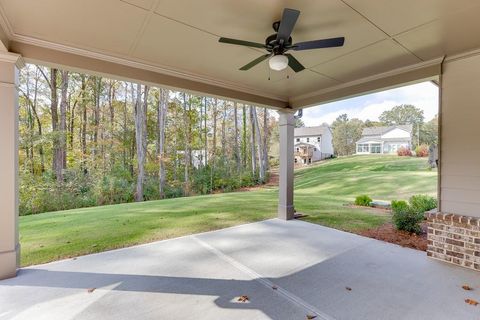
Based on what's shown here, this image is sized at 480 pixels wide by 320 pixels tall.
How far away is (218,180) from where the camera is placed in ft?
44.0

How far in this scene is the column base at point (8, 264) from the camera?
2.65m

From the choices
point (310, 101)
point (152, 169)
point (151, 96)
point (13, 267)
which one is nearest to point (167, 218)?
point (13, 267)

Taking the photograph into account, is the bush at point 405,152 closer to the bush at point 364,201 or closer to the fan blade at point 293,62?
the bush at point 364,201

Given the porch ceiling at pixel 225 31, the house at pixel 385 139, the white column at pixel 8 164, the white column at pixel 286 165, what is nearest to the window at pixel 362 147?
the house at pixel 385 139

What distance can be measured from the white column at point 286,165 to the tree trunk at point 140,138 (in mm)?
7494

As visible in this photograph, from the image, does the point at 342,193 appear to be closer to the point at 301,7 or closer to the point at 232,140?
the point at 232,140

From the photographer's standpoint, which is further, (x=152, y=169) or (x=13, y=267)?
(x=152, y=169)

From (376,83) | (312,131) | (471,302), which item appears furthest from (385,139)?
(471,302)

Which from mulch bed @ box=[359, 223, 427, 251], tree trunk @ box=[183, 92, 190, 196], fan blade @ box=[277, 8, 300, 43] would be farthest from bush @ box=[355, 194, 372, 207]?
tree trunk @ box=[183, 92, 190, 196]

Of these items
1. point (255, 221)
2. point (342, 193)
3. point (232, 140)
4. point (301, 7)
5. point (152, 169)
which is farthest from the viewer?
point (232, 140)

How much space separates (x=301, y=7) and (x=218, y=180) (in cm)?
1171

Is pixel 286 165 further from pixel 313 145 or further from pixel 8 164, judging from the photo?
pixel 313 145

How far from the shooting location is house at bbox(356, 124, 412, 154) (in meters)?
22.3

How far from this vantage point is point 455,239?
3125 millimetres
